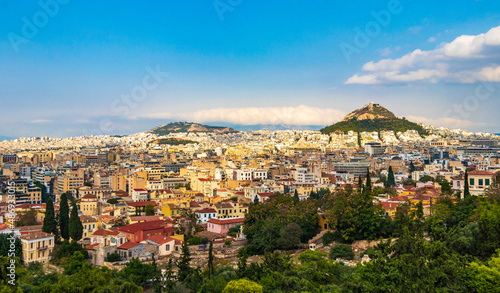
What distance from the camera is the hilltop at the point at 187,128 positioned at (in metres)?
142

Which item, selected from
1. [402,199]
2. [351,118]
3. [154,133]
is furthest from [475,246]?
[154,133]

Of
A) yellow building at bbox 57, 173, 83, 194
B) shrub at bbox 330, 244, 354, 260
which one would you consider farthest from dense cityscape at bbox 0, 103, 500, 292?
yellow building at bbox 57, 173, 83, 194

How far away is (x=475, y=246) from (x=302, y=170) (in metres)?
27.1

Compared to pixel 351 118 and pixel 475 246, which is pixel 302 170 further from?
pixel 351 118

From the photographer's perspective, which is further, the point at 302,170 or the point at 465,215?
the point at 302,170

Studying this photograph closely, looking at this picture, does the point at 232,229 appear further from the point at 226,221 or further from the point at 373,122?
the point at 373,122

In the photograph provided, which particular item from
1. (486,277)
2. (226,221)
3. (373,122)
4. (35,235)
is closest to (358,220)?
(226,221)

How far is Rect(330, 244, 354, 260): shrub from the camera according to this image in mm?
17453

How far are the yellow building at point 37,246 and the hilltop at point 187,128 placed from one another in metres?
121

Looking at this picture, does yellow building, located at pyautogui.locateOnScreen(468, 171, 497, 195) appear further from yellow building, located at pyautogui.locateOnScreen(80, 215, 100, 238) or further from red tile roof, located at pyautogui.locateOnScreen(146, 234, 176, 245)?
yellow building, located at pyautogui.locateOnScreen(80, 215, 100, 238)

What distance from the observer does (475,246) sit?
44.9 feet

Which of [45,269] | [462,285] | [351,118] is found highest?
[351,118]

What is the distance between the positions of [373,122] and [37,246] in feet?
255

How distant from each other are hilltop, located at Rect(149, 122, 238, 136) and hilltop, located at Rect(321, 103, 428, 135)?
55597 millimetres
